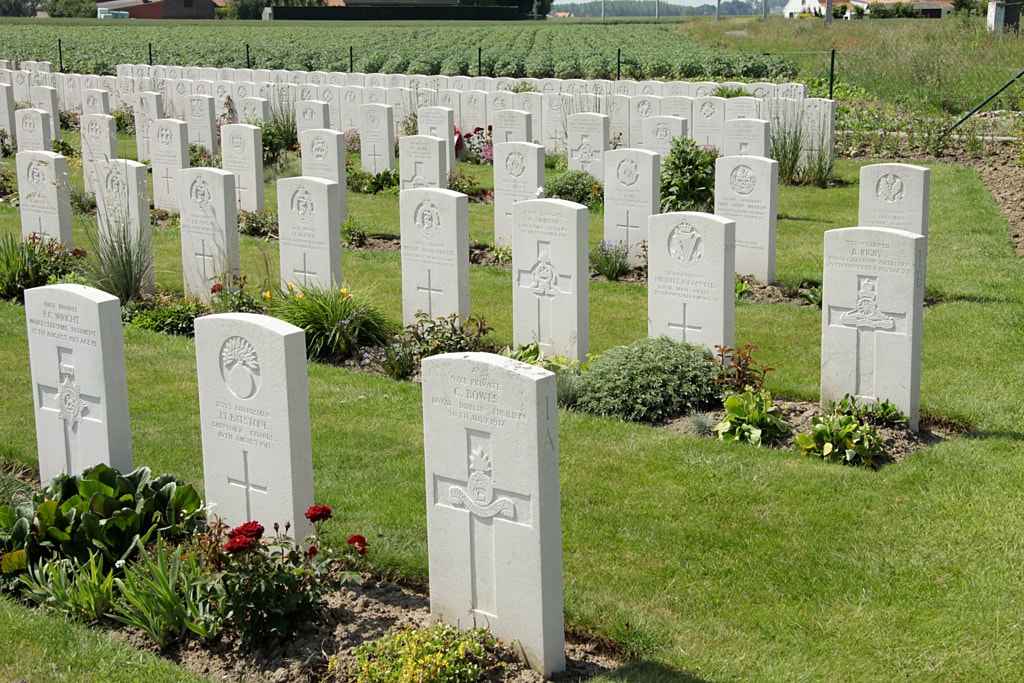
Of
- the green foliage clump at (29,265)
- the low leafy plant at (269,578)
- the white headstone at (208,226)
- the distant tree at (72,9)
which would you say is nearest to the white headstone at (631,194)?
the white headstone at (208,226)

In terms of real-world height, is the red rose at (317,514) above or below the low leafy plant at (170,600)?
above

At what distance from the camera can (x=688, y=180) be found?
14.2 m

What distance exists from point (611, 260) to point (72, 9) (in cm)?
9784

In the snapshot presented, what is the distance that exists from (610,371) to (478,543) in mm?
3472

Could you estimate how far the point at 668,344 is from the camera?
8734 millimetres

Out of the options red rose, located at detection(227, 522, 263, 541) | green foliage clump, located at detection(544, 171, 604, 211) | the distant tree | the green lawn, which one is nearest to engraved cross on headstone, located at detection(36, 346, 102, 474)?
the green lawn

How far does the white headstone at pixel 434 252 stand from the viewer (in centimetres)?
939

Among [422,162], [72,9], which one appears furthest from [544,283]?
[72,9]

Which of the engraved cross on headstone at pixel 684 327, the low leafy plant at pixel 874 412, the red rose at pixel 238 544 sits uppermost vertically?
the engraved cross on headstone at pixel 684 327

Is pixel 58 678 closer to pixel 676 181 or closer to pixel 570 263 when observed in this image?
pixel 570 263

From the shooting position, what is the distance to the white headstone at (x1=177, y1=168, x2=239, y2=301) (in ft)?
34.7

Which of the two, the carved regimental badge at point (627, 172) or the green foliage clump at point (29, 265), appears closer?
the green foliage clump at point (29, 265)

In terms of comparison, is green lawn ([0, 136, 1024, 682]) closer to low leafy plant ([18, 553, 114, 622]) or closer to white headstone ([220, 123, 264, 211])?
low leafy plant ([18, 553, 114, 622])

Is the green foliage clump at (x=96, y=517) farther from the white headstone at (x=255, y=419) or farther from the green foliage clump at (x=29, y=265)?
the green foliage clump at (x=29, y=265)
